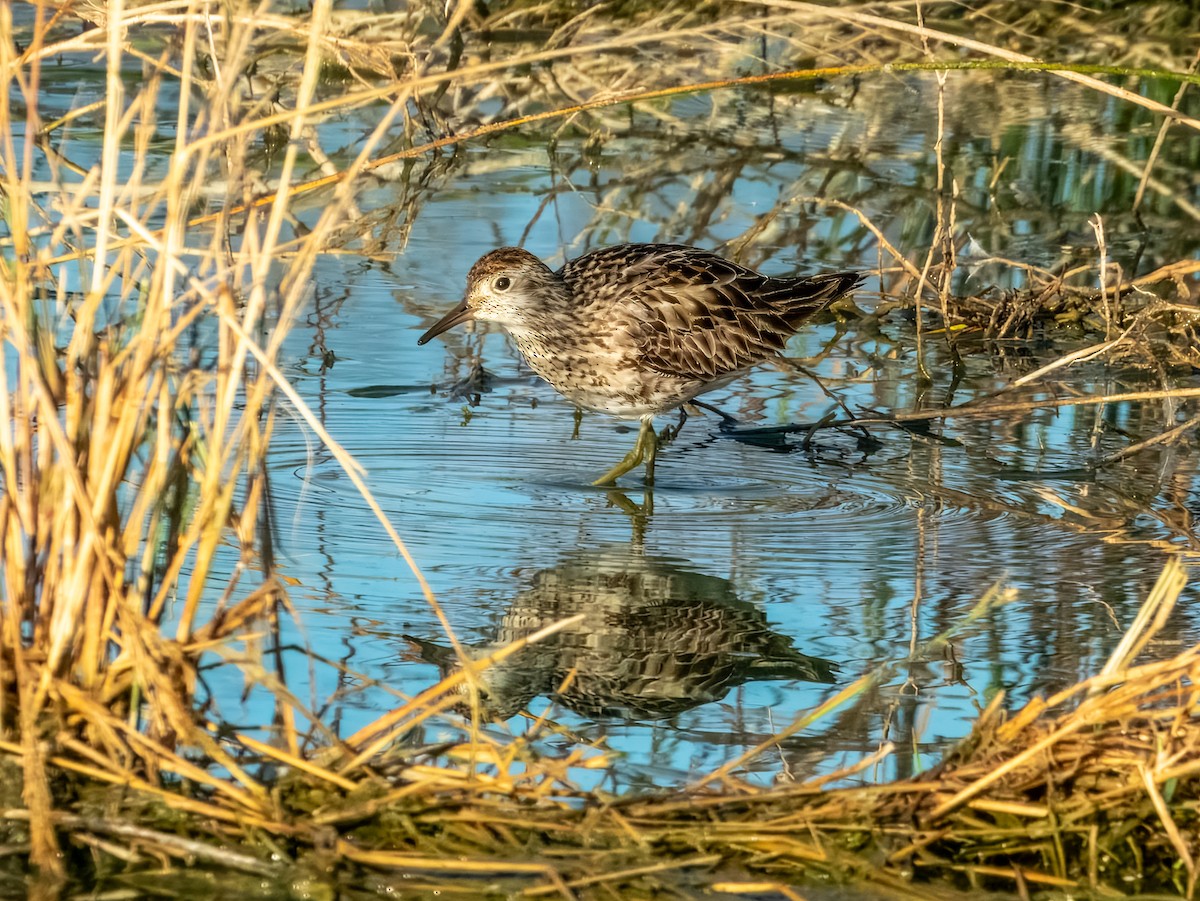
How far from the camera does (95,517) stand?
152 inches

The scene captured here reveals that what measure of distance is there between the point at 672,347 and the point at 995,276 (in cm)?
301

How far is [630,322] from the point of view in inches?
306

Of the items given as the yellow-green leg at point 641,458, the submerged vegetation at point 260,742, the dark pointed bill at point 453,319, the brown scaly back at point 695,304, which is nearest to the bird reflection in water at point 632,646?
the submerged vegetation at point 260,742

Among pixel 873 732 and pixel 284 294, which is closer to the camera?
pixel 284 294

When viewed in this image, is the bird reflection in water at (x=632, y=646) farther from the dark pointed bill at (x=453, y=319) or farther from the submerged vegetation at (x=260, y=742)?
the dark pointed bill at (x=453, y=319)

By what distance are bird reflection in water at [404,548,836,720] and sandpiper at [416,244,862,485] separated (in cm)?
165

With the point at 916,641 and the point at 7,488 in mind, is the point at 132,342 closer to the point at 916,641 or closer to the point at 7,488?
the point at 7,488

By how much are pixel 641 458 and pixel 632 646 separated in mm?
2094

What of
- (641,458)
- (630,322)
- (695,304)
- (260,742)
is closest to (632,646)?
(260,742)

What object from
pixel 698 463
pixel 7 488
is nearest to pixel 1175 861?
pixel 7 488

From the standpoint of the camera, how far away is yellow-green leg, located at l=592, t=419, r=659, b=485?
22.9ft

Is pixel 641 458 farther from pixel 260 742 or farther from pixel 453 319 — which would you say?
pixel 260 742

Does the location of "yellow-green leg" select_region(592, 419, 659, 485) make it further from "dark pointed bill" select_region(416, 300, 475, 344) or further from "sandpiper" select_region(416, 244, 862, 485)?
"dark pointed bill" select_region(416, 300, 475, 344)

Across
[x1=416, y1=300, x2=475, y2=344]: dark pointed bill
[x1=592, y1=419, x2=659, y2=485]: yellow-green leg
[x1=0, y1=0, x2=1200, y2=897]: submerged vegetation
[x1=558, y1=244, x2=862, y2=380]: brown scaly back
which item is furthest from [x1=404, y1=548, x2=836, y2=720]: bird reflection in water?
[x1=416, y1=300, x2=475, y2=344]: dark pointed bill
